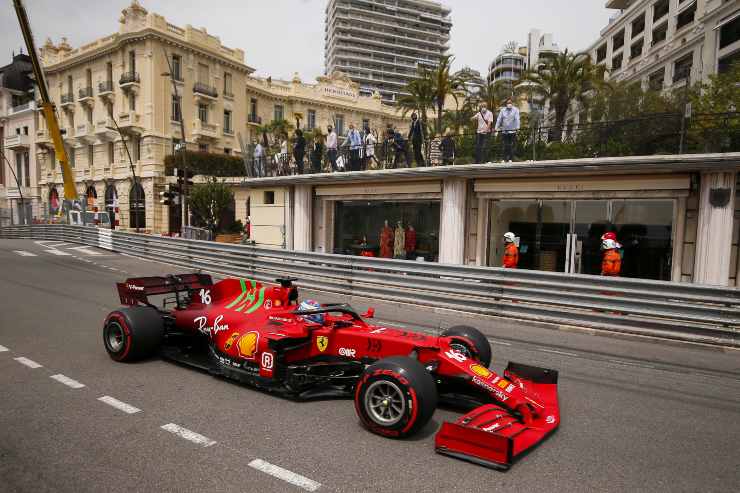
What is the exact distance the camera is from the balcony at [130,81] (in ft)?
138

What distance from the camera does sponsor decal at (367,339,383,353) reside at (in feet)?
15.6

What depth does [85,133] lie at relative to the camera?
154 feet

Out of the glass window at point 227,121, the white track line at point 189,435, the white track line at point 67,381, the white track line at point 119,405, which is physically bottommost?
the white track line at point 67,381

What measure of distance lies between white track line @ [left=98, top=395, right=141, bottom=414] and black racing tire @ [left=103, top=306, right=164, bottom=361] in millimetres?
1061

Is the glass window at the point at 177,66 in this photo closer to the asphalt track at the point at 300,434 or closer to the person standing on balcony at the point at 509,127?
the person standing on balcony at the point at 509,127

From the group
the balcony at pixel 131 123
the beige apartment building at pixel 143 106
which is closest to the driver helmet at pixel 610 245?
the beige apartment building at pixel 143 106

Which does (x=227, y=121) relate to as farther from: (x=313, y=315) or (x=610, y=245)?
(x=313, y=315)

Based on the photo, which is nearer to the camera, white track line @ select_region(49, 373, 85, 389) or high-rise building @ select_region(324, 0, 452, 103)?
white track line @ select_region(49, 373, 85, 389)

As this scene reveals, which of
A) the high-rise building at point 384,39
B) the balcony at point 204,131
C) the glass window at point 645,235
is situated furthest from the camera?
the high-rise building at point 384,39

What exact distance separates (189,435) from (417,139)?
1235 centimetres

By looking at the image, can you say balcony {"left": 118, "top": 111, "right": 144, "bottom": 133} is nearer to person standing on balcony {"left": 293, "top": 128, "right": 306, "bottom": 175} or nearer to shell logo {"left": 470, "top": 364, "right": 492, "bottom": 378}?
person standing on balcony {"left": 293, "top": 128, "right": 306, "bottom": 175}

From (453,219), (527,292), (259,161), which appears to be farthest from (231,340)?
(259,161)

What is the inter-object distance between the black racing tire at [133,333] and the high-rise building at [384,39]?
10690 centimetres

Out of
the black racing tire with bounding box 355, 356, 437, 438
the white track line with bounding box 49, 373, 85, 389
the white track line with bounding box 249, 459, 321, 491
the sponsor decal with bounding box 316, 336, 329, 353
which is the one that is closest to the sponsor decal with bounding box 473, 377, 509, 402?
the black racing tire with bounding box 355, 356, 437, 438
